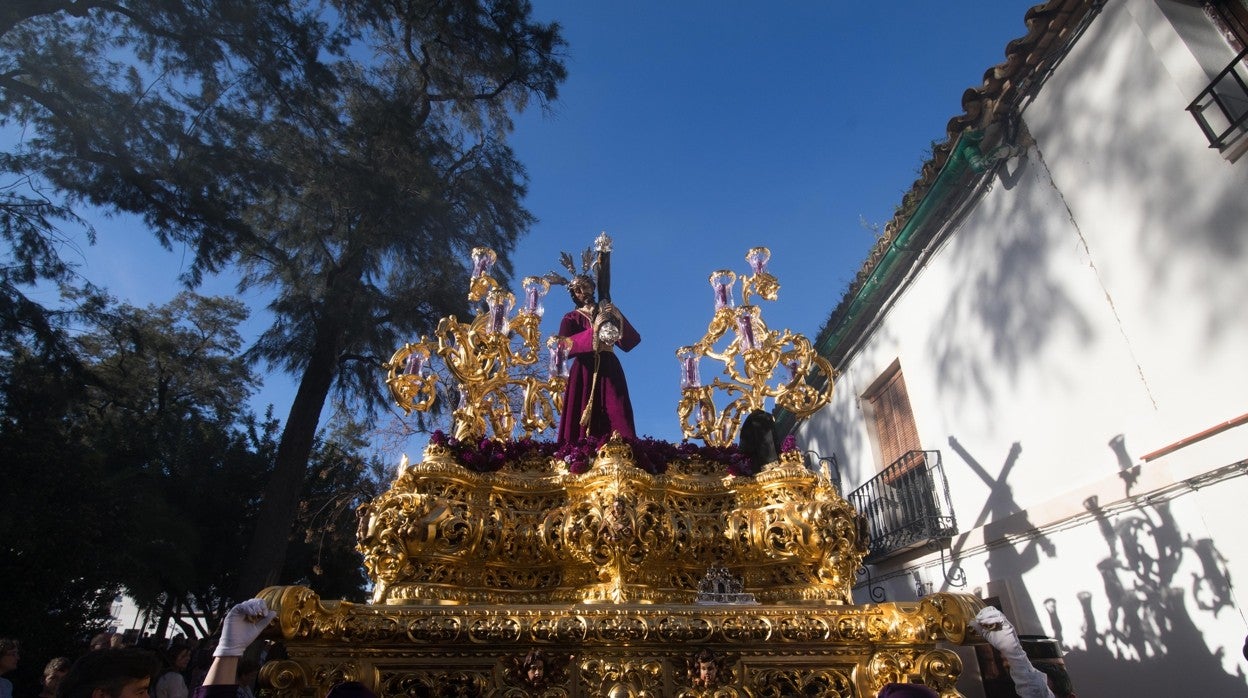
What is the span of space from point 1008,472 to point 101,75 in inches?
514

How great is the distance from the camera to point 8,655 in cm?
458

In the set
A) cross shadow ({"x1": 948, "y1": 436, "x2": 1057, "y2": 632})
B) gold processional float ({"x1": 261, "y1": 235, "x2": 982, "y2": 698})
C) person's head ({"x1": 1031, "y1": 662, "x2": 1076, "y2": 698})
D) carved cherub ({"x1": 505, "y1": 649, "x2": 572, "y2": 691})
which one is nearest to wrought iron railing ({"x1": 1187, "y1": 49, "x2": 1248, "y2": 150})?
cross shadow ({"x1": 948, "y1": 436, "x2": 1057, "y2": 632})

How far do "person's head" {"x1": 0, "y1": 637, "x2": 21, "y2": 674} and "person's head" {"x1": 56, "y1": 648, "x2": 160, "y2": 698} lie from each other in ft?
10.8

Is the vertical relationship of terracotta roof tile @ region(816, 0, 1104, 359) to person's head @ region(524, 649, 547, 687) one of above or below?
above

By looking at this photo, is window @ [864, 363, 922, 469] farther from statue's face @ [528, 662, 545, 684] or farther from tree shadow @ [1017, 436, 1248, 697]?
statue's face @ [528, 662, 545, 684]

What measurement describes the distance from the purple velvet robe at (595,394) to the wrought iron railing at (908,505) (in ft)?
12.5

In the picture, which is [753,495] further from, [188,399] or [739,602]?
[188,399]

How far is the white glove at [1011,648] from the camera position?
10.6 ft

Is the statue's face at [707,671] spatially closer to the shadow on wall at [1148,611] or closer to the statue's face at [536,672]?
the statue's face at [536,672]

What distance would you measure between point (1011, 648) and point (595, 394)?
3.16m

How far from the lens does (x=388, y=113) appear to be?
11.6 m

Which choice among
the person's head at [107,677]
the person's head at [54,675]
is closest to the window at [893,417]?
the person's head at [107,677]

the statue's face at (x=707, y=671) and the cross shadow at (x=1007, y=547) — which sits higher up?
the cross shadow at (x=1007, y=547)

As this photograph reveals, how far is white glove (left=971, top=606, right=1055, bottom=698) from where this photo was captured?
3.22 m
